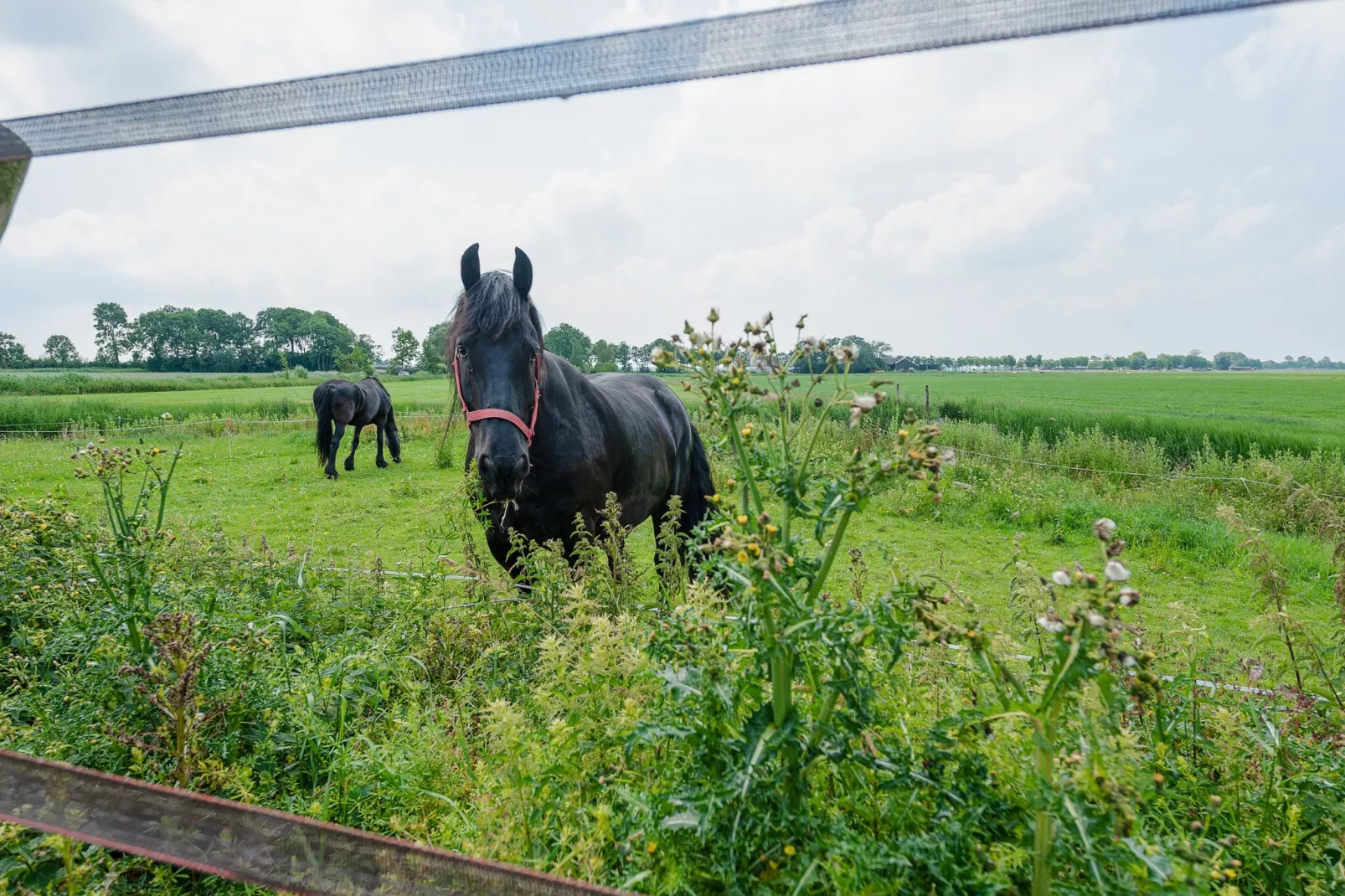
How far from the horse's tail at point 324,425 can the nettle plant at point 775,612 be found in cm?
1416

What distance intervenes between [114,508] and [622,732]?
2.05 metres

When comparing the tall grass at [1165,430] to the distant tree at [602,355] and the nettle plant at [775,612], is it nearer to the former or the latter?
the distant tree at [602,355]

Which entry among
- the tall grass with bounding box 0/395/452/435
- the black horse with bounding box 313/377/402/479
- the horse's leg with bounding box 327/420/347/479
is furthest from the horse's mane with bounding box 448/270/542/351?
the tall grass with bounding box 0/395/452/435

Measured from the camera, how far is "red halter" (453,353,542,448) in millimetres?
3234

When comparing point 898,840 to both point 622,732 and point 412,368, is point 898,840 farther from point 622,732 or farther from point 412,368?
point 412,368

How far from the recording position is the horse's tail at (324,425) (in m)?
13.4

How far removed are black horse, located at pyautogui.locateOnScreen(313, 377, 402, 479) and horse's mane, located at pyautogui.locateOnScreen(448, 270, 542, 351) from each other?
11.5 metres

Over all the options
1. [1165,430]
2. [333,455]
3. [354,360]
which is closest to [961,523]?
[1165,430]

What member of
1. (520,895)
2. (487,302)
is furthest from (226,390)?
(520,895)

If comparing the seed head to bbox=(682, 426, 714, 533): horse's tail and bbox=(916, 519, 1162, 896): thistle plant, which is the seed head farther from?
bbox=(682, 426, 714, 533): horse's tail

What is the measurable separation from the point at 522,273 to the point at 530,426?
94cm

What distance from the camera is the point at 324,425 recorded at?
13.6m

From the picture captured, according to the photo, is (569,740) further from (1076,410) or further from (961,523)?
(1076,410)

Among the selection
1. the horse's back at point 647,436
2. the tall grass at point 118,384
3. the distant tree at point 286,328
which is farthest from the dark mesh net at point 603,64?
the distant tree at point 286,328
